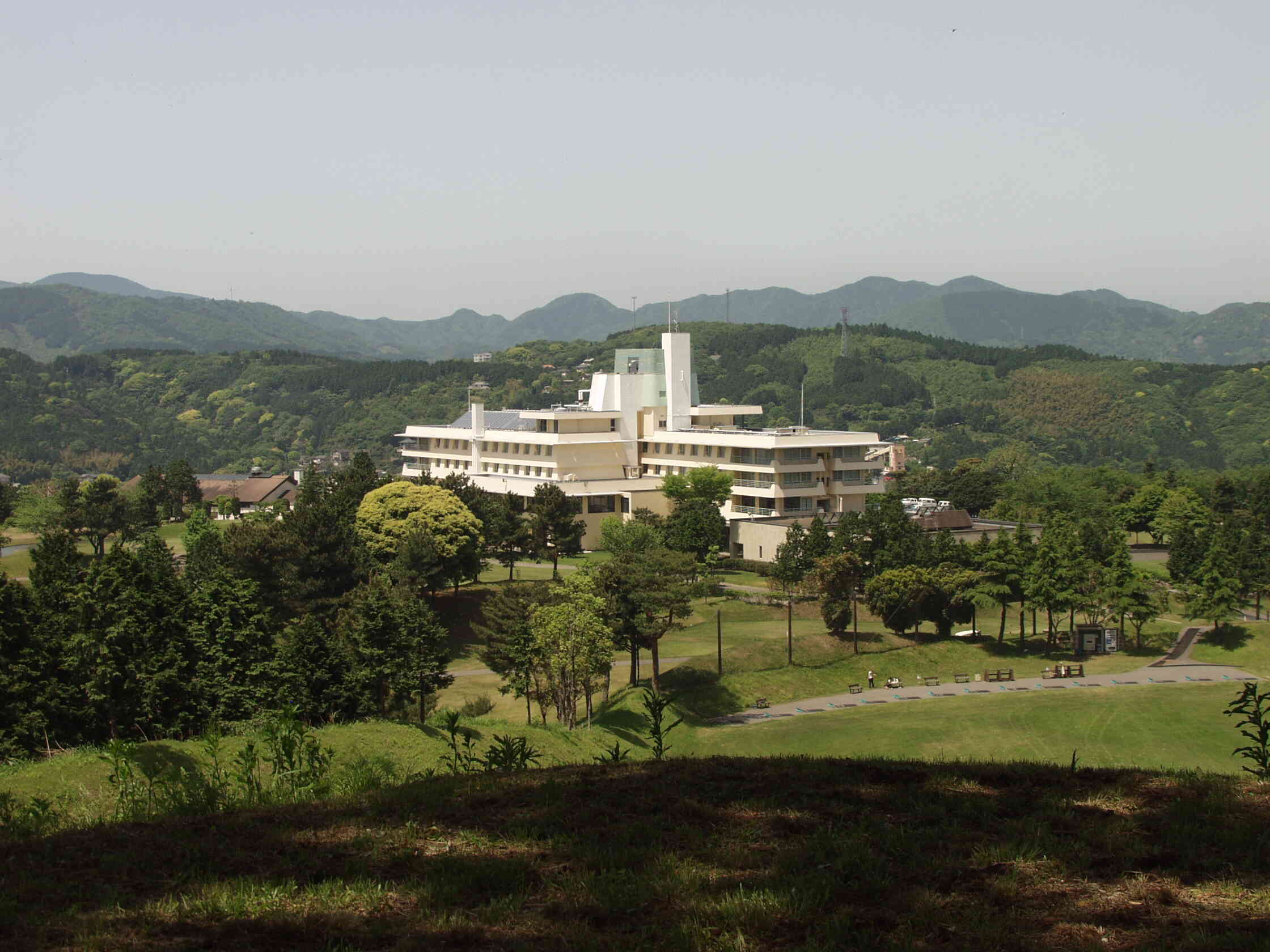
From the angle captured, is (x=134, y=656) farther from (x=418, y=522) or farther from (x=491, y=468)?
(x=491, y=468)

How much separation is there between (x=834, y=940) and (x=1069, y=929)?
42.5 inches

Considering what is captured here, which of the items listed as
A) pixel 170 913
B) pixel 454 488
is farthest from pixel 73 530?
pixel 170 913

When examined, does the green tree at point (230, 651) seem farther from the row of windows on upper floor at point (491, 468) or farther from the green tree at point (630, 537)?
the row of windows on upper floor at point (491, 468)

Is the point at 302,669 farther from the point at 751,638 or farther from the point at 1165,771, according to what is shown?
the point at 751,638

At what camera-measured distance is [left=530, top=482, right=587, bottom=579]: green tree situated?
46.7m

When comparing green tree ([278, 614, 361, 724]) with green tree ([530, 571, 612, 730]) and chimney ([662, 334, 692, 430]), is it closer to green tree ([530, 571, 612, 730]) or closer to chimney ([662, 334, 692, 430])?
green tree ([530, 571, 612, 730])

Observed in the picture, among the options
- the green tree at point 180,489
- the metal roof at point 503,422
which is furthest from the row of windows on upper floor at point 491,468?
the green tree at point 180,489

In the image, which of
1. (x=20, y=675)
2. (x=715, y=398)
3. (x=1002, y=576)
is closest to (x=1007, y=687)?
(x=1002, y=576)

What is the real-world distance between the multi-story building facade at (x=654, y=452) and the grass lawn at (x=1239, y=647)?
A: 17628mm

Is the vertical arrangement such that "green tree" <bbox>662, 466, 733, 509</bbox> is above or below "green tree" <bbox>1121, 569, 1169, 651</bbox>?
above

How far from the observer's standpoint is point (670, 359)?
62.0 m

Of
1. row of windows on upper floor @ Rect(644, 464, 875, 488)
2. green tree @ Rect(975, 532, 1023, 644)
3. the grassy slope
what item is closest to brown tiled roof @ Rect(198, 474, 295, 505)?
row of windows on upper floor @ Rect(644, 464, 875, 488)

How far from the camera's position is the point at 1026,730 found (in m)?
30.3

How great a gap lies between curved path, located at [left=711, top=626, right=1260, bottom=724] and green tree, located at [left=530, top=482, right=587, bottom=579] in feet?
45.8
